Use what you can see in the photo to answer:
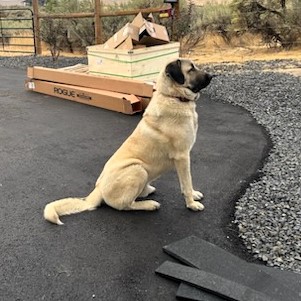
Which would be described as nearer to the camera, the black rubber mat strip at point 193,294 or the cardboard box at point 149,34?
the black rubber mat strip at point 193,294

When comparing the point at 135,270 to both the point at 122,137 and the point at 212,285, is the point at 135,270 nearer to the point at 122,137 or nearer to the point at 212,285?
→ the point at 212,285

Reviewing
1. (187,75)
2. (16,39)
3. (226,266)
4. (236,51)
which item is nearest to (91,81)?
(187,75)

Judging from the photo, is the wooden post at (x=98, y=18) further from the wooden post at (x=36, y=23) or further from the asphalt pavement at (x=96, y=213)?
the asphalt pavement at (x=96, y=213)

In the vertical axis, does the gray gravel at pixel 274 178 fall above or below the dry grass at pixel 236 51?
below

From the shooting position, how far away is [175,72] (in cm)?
379

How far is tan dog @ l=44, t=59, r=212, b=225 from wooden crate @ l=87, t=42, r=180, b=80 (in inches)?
155

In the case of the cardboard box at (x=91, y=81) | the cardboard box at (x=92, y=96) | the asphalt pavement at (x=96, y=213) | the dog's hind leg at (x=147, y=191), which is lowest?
the asphalt pavement at (x=96, y=213)

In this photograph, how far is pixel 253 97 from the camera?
8109mm

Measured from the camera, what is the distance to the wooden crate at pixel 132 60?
25.4 ft

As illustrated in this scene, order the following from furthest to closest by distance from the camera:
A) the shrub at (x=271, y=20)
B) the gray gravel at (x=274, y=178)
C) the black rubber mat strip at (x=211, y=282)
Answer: the shrub at (x=271, y=20) → the gray gravel at (x=274, y=178) → the black rubber mat strip at (x=211, y=282)

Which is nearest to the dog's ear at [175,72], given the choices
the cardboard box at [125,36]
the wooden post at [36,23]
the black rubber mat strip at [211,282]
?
the black rubber mat strip at [211,282]

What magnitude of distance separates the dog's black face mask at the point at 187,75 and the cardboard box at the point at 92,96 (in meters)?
3.49

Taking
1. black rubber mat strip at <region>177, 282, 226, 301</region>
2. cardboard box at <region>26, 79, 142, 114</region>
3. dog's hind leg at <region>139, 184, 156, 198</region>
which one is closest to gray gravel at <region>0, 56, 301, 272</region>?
black rubber mat strip at <region>177, 282, 226, 301</region>

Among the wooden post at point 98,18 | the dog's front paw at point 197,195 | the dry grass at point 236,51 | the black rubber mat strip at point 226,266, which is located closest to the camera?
the black rubber mat strip at point 226,266
